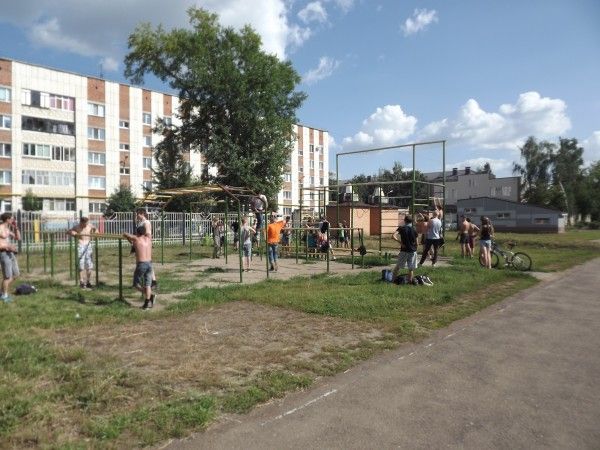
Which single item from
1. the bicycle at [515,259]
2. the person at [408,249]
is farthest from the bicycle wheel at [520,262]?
the person at [408,249]

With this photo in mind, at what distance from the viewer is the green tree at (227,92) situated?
3516 centimetres

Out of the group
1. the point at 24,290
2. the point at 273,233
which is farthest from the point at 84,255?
the point at 273,233

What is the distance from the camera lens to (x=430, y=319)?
Answer: 27.0ft

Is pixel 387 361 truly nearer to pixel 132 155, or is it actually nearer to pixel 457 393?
pixel 457 393

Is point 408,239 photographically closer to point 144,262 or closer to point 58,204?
point 144,262

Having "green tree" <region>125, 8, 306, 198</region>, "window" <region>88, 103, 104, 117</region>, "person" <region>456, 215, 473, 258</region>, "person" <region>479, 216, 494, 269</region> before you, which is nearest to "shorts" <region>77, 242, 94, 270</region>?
"person" <region>479, 216, 494, 269</region>

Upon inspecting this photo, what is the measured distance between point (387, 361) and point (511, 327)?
300cm

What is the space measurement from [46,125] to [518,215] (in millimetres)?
54412

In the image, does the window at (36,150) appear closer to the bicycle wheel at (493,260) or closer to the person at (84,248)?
the person at (84,248)

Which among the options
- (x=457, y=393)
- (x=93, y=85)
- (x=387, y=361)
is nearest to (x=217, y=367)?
(x=387, y=361)

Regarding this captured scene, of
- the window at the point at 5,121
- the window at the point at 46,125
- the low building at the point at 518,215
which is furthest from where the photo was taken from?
the low building at the point at 518,215

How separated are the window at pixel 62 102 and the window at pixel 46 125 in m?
1.49

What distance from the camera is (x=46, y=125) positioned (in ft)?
154

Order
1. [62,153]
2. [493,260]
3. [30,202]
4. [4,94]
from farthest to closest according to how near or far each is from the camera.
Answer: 1. [62,153]
2. [4,94]
3. [30,202]
4. [493,260]
